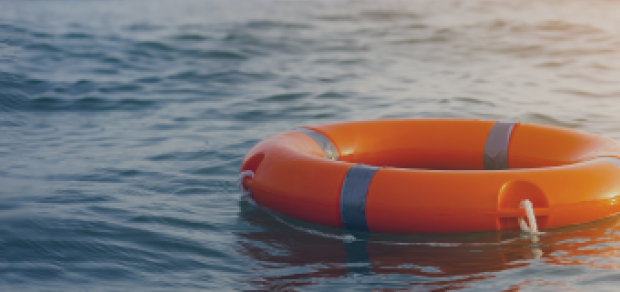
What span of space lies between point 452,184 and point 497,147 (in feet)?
3.04

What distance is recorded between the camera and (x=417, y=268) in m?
2.80

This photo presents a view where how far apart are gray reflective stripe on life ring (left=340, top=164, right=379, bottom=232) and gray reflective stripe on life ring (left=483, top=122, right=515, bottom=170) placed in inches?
39.2

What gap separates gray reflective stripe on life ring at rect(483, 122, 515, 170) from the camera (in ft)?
12.4

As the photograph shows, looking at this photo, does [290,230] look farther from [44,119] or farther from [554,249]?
[44,119]

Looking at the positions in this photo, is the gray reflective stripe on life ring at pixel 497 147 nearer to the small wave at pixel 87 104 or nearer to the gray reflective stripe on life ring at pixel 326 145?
the gray reflective stripe on life ring at pixel 326 145

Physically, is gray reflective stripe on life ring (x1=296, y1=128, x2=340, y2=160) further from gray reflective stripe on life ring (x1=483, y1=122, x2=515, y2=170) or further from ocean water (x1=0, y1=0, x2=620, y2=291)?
gray reflective stripe on life ring (x1=483, y1=122, x2=515, y2=170)

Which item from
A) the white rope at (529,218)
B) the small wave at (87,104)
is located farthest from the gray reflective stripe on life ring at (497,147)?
the small wave at (87,104)

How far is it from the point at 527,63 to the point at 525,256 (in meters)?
6.40

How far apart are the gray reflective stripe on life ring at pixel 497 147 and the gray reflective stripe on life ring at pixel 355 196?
995 millimetres

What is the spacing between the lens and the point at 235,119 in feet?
19.7

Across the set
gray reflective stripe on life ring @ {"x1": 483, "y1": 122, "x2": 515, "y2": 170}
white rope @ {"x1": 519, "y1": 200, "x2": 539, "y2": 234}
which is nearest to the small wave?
gray reflective stripe on life ring @ {"x1": 483, "y1": 122, "x2": 515, "y2": 170}

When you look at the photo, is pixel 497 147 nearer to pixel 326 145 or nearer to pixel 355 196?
pixel 326 145

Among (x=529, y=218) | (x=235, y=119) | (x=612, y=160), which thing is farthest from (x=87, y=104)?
(x=612, y=160)

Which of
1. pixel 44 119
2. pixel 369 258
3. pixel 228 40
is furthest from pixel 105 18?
pixel 369 258
